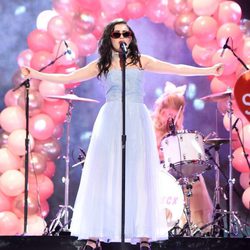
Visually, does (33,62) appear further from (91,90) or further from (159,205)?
(159,205)

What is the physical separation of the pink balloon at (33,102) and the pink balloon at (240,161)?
2419 mm

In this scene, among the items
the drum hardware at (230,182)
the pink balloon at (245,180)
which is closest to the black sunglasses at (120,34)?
the drum hardware at (230,182)

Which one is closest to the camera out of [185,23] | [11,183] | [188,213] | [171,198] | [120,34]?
[120,34]

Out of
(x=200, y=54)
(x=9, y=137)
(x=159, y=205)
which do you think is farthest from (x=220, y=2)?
(x=159, y=205)

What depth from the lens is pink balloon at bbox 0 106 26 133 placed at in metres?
6.62

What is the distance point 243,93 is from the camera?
6.38 metres

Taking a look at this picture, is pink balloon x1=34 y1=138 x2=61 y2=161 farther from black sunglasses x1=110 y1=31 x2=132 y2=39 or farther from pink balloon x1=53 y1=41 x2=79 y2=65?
black sunglasses x1=110 y1=31 x2=132 y2=39

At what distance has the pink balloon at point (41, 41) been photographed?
6.80 metres

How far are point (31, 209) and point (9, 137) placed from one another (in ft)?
2.91

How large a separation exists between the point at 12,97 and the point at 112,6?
1.63 meters

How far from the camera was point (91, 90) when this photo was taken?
7.44 meters

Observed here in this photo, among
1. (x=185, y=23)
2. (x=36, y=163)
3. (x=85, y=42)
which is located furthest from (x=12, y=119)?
(x=185, y=23)

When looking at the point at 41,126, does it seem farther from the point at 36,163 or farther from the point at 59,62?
the point at 59,62

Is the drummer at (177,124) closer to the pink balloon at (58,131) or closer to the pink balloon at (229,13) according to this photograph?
the pink balloon at (229,13)
